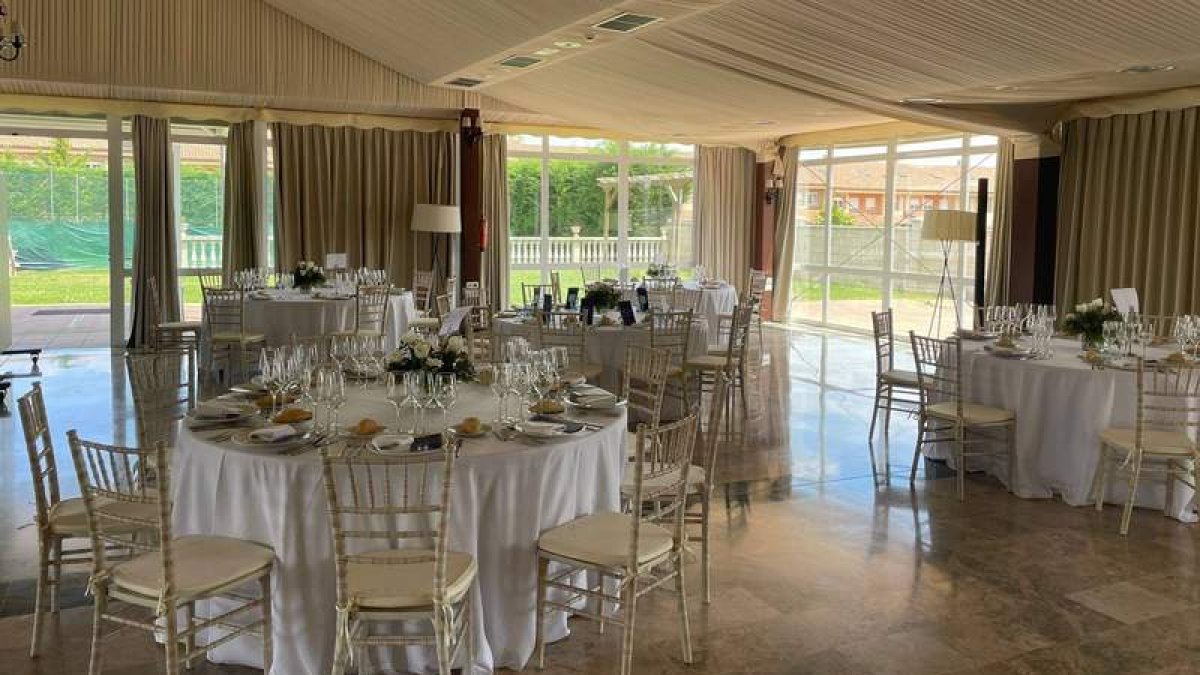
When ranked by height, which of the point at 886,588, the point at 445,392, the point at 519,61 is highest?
the point at 519,61

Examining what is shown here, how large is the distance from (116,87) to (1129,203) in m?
11.0

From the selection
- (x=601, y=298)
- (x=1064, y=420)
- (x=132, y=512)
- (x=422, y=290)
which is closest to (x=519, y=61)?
(x=601, y=298)

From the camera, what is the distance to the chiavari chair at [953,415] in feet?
20.7

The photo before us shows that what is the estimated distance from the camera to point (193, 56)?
11672mm

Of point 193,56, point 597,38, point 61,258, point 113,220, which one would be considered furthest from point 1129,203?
point 61,258

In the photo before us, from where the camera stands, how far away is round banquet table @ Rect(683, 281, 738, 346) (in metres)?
11.7

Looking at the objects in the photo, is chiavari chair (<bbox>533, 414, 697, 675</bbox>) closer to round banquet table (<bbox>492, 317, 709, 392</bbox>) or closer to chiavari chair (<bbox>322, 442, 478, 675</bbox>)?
chiavari chair (<bbox>322, 442, 478, 675</bbox>)

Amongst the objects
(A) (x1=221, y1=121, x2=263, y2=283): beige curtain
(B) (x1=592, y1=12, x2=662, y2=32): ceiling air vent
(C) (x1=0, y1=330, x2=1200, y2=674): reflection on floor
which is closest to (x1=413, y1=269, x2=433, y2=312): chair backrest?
(A) (x1=221, y1=121, x2=263, y2=283): beige curtain

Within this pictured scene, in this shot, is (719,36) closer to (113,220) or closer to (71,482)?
(71,482)

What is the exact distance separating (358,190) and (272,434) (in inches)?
408

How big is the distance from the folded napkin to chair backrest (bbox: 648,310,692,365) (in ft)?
14.2

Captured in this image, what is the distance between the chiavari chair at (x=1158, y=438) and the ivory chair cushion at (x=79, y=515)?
16.5ft

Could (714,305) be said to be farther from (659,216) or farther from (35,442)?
(35,442)

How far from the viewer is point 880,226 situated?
14203mm
